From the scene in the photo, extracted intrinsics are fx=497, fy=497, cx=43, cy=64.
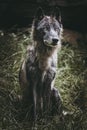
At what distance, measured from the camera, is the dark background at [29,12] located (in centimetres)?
433

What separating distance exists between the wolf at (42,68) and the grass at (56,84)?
0.09m

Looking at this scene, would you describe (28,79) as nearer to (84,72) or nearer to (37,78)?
(37,78)

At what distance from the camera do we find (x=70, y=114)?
11.8 ft

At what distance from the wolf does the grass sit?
0.29ft

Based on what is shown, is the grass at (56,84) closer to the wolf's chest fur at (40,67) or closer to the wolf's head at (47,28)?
the wolf's chest fur at (40,67)

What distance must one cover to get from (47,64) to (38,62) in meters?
0.06

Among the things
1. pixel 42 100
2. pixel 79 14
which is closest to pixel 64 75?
pixel 42 100

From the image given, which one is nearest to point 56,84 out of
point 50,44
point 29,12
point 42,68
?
point 42,68

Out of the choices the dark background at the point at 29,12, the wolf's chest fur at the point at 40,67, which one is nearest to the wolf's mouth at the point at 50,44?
the wolf's chest fur at the point at 40,67

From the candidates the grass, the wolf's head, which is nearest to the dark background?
the grass

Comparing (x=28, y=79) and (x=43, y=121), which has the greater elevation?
(x=28, y=79)

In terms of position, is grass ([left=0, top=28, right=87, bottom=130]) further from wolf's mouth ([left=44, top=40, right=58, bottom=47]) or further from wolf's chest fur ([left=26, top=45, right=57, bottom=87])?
wolf's mouth ([left=44, top=40, right=58, bottom=47])

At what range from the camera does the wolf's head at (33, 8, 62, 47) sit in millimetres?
3303

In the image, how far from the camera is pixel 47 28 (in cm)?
335
